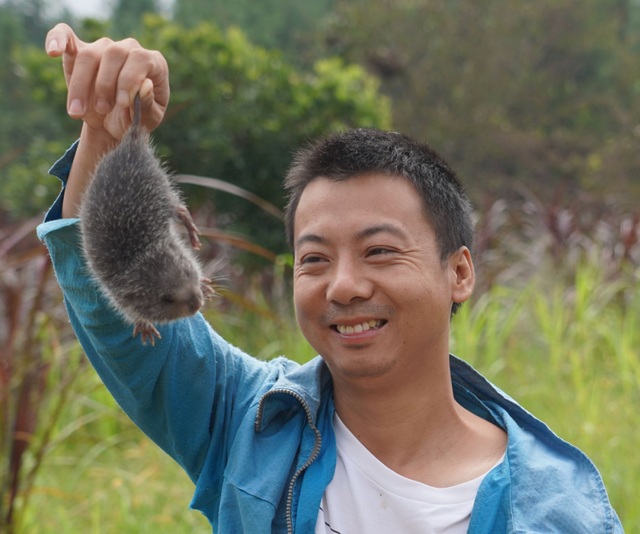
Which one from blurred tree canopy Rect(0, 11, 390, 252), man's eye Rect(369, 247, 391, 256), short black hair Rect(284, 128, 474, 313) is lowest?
blurred tree canopy Rect(0, 11, 390, 252)

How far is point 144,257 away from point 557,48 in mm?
22741

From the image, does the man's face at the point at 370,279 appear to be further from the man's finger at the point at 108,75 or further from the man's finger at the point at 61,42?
the man's finger at the point at 61,42

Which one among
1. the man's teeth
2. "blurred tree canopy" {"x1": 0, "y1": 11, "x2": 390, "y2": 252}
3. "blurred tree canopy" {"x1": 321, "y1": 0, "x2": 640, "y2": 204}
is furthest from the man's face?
"blurred tree canopy" {"x1": 321, "y1": 0, "x2": 640, "y2": 204}

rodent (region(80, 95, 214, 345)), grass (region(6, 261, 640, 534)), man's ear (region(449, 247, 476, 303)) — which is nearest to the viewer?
rodent (region(80, 95, 214, 345))

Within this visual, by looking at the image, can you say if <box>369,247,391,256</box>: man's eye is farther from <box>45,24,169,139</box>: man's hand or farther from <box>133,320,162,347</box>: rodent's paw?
<box>45,24,169,139</box>: man's hand

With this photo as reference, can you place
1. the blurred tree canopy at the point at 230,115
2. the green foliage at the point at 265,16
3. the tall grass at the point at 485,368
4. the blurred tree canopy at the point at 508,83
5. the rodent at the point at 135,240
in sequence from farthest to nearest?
the green foliage at the point at 265,16
the blurred tree canopy at the point at 508,83
the blurred tree canopy at the point at 230,115
the tall grass at the point at 485,368
the rodent at the point at 135,240

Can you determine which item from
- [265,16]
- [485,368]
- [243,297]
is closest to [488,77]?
[265,16]

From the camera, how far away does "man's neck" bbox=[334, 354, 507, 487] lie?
1.68 m

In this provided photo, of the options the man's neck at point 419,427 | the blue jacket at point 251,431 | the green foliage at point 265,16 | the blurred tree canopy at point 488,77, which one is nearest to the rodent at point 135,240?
the blue jacket at point 251,431

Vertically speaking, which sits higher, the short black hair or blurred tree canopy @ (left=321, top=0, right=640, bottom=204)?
the short black hair

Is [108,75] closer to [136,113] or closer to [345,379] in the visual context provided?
[136,113]

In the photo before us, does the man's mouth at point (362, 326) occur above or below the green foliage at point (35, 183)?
above

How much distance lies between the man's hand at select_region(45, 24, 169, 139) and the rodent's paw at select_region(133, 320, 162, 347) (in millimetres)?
474

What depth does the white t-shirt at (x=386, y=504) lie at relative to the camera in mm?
1545
